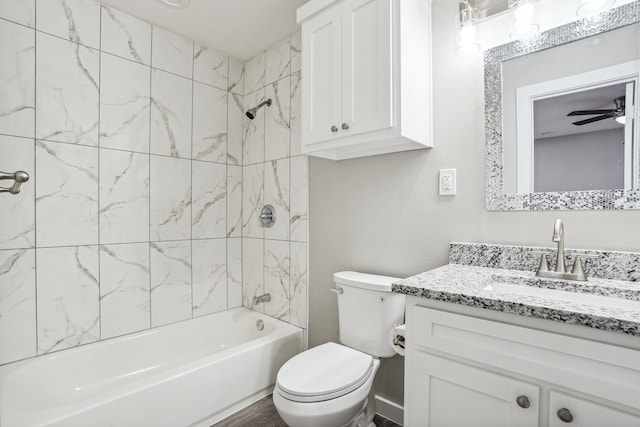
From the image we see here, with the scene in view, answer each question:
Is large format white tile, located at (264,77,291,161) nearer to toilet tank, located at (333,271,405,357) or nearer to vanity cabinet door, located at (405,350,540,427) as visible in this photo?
toilet tank, located at (333,271,405,357)

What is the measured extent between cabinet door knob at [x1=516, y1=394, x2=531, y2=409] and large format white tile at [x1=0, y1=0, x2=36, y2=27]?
2588 mm

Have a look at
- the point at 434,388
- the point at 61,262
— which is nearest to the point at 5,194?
the point at 61,262

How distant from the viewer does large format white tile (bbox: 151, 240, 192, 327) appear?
7.02ft

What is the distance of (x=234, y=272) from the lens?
2562 millimetres

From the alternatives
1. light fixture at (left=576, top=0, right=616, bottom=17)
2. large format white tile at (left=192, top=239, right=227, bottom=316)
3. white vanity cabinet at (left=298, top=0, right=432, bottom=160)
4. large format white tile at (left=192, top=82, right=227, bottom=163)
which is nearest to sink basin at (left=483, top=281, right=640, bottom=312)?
white vanity cabinet at (left=298, top=0, right=432, bottom=160)

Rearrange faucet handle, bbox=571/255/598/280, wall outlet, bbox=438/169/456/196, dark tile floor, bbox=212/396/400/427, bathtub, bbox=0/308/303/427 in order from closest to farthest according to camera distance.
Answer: faucet handle, bbox=571/255/598/280 < bathtub, bbox=0/308/303/427 < wall outlet, bbox=438/169/456/196 < dark tile floor, bbox=212/396/400/427

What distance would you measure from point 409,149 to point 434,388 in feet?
3.48

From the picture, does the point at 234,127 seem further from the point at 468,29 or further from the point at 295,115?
the point at 468,29

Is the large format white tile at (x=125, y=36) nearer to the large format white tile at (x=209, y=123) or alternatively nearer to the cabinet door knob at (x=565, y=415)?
the large format white tile at (x=209, y=123)

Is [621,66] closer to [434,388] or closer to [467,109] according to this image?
[467,109]

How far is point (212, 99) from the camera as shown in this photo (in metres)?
2.44

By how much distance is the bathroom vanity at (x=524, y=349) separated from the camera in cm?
73

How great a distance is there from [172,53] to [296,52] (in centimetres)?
83

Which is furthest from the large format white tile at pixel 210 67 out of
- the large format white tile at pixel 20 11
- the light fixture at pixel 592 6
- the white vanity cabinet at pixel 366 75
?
the light fixture at pixel 592 6
